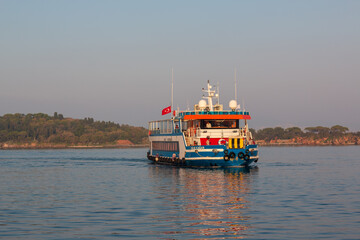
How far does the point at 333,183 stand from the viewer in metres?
50.0

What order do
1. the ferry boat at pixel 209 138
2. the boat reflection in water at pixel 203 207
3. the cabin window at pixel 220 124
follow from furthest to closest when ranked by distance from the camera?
the cabin window at pixel 220 124, the ferry boat at pixel 209 138, the boat reflection in water at pixel 203 207

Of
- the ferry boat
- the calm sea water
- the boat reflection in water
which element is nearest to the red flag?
the ferry boat

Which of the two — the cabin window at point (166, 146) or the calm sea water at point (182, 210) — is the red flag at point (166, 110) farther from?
the calm sea water at point (182, 210)

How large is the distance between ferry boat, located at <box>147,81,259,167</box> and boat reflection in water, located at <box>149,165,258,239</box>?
11.6 meters

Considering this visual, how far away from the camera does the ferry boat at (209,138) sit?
6619cm

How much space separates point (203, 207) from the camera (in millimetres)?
32750

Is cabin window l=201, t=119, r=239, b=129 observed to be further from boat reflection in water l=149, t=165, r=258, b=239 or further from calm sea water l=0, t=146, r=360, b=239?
calm sea water l=0, t=146, r=360, b=239

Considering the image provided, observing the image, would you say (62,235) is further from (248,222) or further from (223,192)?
(223,192)

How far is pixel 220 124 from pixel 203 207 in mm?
39155

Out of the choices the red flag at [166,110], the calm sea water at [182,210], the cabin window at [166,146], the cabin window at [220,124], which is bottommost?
the calm sea water at [182,210]

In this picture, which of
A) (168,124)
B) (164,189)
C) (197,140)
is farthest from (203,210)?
(168,124)

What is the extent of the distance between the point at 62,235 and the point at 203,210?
404 inches

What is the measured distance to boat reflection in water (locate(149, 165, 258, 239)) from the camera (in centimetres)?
2473

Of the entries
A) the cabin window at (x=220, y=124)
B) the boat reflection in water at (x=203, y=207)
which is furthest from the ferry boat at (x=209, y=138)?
the boat reflection in water at (x=203, y=207)
